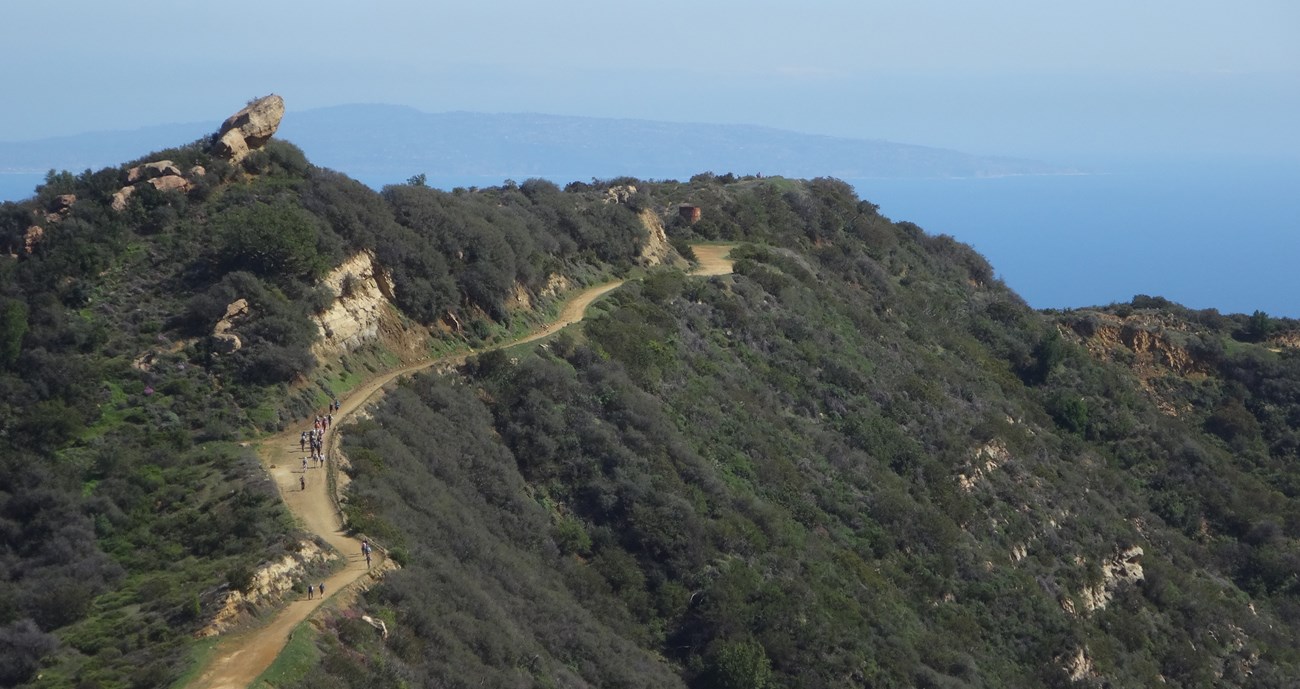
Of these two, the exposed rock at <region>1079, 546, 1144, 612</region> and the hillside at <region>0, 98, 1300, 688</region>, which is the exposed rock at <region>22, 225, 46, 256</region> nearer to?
the hillside at <region>0, 98, 1300, 688</region>

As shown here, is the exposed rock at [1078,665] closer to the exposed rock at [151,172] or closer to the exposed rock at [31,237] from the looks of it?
the exposed rock at [151,172]

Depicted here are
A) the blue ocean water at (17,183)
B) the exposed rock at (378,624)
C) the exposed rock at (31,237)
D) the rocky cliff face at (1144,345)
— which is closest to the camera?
the exposed rock at (378,624)

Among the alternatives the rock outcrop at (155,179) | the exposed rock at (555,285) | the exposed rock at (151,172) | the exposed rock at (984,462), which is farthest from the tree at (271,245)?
the exposed rock at (984,462)

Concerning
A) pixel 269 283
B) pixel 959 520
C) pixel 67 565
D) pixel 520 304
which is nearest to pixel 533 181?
pixel 520 304

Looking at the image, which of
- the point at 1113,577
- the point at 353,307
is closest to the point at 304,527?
the point at 353,307

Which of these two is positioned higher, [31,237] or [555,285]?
[31,237]

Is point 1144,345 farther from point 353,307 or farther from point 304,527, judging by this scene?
point 304,527
